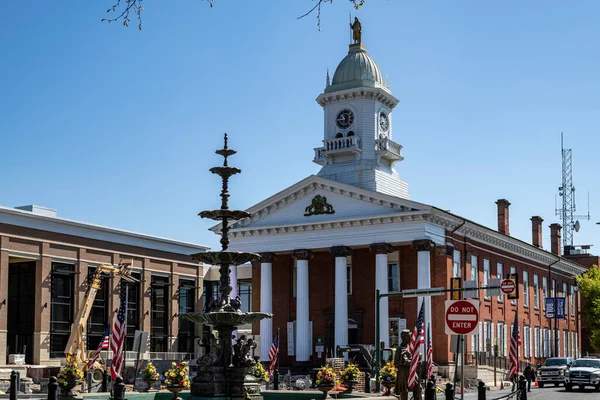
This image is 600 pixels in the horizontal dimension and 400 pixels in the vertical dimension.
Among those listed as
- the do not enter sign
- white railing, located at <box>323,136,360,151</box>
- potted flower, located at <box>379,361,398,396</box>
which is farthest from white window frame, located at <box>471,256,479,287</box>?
the do not enter sign

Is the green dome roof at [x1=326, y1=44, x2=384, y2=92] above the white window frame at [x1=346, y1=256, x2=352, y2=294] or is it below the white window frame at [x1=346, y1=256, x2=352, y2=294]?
above

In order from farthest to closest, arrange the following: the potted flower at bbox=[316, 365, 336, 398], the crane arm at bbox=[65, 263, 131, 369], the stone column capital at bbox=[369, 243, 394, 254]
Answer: the stone column capital at bbox=[369, 243, 394, 254], the crane arm at bbox=[65, 263, 131, 369], the potted flower at bbox=[316, 365, 336, 398]

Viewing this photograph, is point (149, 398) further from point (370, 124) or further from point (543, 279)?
point (543, 279)

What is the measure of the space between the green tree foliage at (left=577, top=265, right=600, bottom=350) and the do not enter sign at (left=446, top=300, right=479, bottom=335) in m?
70.2

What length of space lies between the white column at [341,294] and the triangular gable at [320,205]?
7.30ft

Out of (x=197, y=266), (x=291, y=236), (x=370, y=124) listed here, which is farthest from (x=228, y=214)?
(x=197, y=266)

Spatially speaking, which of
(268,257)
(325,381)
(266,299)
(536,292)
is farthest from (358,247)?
(325,381)

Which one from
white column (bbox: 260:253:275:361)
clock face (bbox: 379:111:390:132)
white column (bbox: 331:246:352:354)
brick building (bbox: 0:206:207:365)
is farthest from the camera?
clock face (bbox: 379:111:390:132)

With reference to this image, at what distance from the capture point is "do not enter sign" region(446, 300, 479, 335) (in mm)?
20188

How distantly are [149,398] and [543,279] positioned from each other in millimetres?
57133

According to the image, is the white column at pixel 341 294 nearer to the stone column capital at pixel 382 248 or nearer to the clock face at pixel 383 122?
the stone column capital at pixel 382 248

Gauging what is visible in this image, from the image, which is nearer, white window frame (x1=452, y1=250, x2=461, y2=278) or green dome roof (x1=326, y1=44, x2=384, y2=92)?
white window frame (x1=452, y1=250, x2=461, y2=278)

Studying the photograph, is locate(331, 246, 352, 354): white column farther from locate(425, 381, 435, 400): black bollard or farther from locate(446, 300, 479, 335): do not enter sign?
locate(446, 300, 479, 335): do not enter sign

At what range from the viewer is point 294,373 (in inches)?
2346
